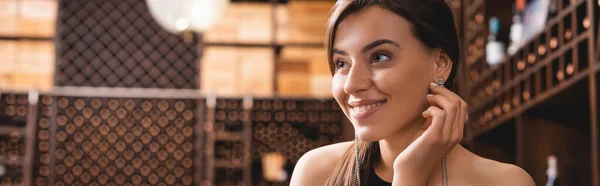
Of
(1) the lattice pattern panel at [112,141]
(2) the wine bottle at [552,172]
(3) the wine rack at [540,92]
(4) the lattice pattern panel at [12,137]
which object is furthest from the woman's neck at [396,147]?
(4) the lattice pattern panel at [12,137]

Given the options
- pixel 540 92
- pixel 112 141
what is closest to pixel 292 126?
pixel 112 141

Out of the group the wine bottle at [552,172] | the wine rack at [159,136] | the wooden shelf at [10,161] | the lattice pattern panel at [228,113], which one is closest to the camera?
A: the wine bottle at [552,172]

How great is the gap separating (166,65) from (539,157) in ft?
13.1

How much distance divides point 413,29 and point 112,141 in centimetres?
564

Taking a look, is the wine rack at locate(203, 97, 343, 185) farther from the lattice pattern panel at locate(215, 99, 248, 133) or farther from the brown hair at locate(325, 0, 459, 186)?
the brown hair at locate(325, 0, 459, 186)

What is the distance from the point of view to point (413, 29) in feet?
3.52

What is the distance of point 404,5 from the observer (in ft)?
3.55

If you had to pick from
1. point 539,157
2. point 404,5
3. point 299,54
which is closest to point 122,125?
point 299,54

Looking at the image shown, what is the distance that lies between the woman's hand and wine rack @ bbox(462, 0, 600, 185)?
150cm

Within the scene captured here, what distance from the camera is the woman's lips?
1069mm

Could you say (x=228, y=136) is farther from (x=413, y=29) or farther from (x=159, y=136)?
(x=413, y=29)

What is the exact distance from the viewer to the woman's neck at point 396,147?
1118mm

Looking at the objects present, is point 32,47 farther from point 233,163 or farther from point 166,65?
point 233,163

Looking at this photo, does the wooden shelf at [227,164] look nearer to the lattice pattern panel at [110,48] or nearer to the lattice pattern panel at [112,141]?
the lattice pattern panel at [112,141]
